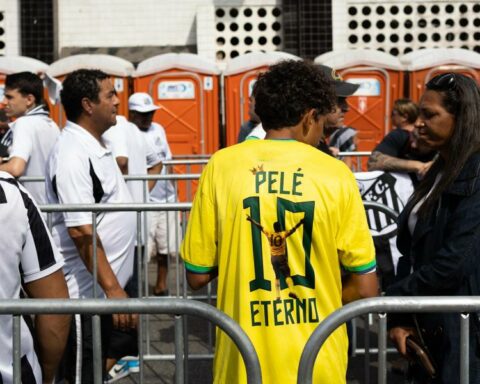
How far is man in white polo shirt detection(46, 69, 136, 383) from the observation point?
A: 4.88 metres

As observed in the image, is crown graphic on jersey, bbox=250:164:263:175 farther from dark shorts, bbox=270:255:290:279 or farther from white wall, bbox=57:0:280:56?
white wall, bbox=57:0:280:56

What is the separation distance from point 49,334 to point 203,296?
446 centimetres

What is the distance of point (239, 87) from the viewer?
1370 cm

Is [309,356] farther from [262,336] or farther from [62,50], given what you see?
[62,50]

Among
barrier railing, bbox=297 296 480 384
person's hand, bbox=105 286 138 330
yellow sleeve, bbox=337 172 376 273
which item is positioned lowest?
person's hand, bbox=105 286 138 330

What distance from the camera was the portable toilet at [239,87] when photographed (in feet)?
45.0

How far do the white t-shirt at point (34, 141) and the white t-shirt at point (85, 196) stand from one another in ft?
4.97

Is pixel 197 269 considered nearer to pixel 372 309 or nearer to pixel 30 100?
pixel 372 309

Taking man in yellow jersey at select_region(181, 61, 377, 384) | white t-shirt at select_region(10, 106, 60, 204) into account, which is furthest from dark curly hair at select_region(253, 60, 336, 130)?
white t-shirt at select_region(10, 106, 60, 204)

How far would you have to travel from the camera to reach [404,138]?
7.04 meters

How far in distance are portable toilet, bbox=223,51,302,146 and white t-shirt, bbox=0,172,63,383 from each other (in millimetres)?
10444

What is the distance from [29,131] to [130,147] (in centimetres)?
93

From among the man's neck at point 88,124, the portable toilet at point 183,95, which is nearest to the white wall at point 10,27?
the portable toilet at point 183,95

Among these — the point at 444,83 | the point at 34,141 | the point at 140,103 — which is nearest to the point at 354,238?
the point at 444,83
